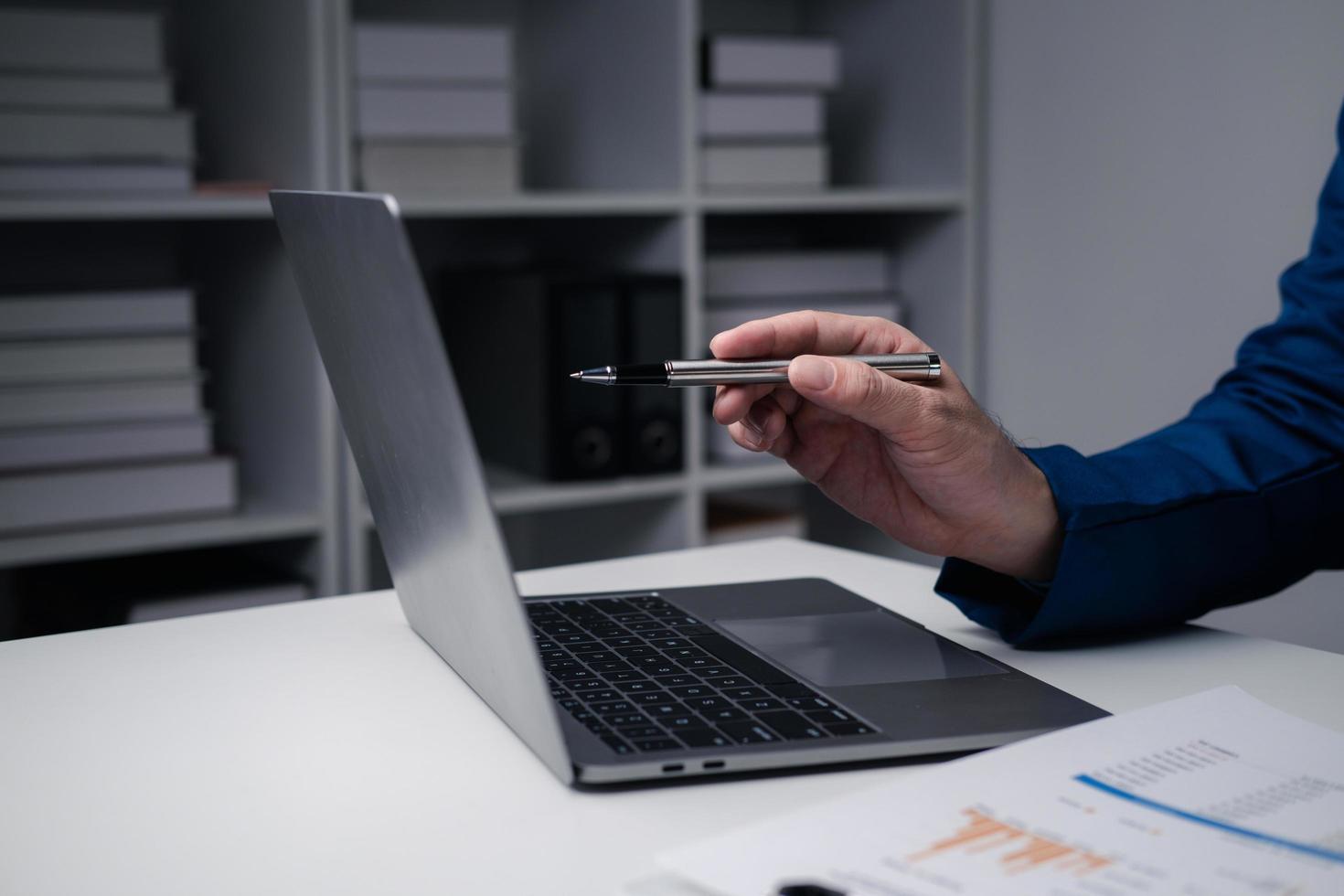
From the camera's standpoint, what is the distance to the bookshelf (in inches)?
67.3

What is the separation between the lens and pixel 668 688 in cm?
63

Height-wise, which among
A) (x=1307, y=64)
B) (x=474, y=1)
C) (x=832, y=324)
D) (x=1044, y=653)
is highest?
(x=474, y=1)

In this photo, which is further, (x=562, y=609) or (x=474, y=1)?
(x=474, y=1)

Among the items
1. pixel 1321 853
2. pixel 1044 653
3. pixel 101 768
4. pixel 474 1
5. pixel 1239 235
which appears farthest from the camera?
pixel 474 1

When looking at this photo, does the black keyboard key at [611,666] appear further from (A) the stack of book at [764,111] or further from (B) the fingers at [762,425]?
(A) the stack of book at [764,111]

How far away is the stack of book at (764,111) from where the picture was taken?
1.98m

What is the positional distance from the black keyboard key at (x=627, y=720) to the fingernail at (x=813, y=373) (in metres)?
0.18

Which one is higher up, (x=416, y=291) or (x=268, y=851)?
(x=416, y=291)

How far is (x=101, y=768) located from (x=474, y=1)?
1.79m

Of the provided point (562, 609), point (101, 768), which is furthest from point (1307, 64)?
point (101, 768)

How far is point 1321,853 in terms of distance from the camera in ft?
1.44

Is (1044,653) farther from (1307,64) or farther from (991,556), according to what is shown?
(1307,64)

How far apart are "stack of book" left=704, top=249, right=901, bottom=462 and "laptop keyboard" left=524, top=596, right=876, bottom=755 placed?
127cm

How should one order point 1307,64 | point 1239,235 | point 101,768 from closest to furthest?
point 101,768, point 1307,64, point 1239,235
